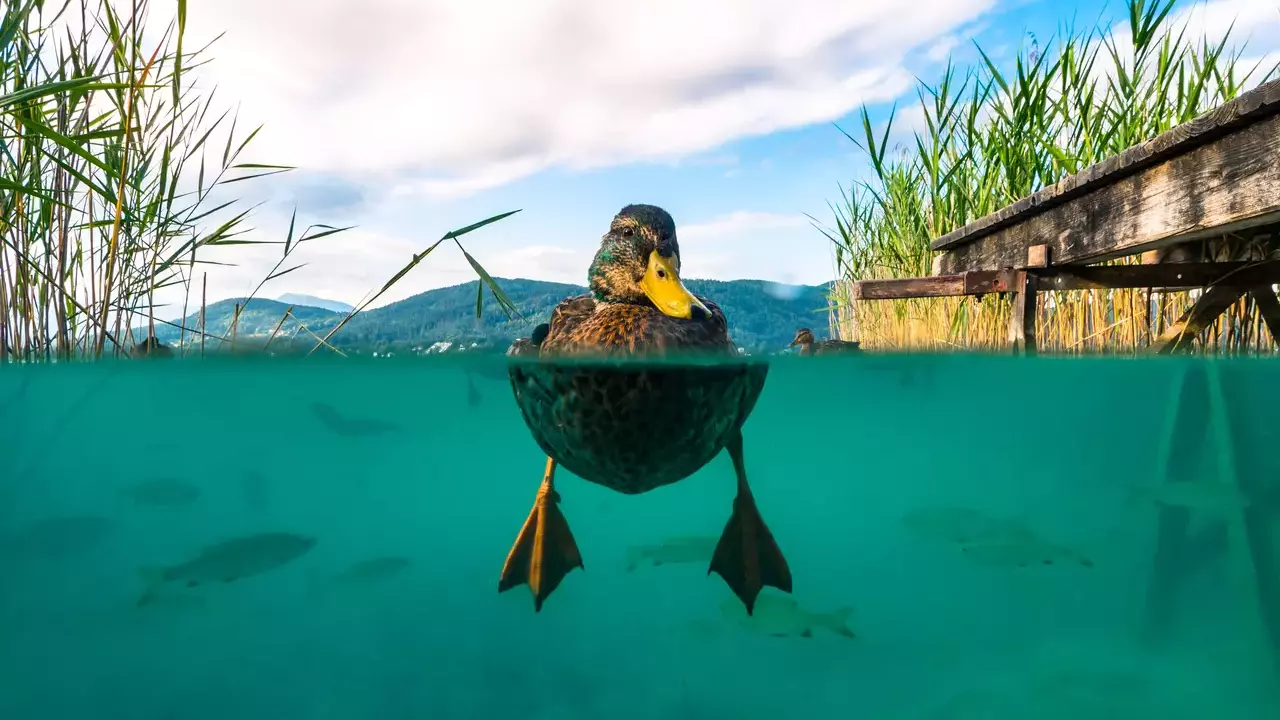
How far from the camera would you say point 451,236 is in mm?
2811

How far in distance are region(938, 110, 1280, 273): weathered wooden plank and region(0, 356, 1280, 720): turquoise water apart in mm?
1964

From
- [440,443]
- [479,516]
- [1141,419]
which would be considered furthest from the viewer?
[479,516]

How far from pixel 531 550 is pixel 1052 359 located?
4.03m

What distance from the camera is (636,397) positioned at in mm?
2605

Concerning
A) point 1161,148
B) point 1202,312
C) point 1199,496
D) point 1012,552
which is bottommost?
point 1199,496

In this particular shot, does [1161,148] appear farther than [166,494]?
No

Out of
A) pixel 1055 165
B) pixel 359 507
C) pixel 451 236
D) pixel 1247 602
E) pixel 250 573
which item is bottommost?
pixel 1247 602

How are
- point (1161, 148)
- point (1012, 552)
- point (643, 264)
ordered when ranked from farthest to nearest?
point (1012, 552)
point (643, 264)
point (1161, 148)

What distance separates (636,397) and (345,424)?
419 cm

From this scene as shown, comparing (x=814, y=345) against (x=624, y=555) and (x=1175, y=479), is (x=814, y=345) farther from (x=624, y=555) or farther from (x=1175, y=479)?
(x=1175, y=479)

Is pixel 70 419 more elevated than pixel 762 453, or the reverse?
pixel 70 419

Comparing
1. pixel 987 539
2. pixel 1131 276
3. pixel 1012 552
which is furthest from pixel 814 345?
pixel 1131 276

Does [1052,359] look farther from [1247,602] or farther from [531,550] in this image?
[531,550]

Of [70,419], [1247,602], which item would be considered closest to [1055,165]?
[1247,602]
